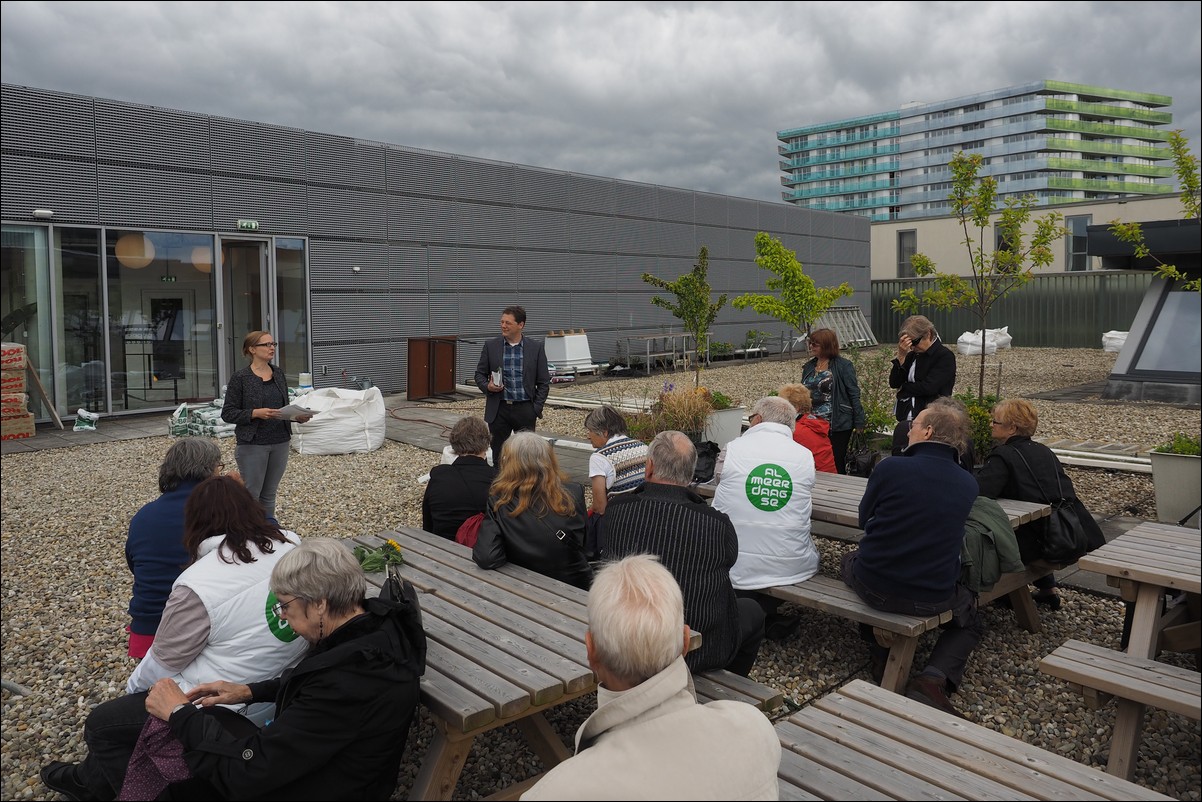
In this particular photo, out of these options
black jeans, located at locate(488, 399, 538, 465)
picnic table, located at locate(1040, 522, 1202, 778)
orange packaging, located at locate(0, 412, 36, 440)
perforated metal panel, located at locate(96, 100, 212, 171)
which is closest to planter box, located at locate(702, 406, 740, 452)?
black jeans, located at locate(488, 399, 538, 465)

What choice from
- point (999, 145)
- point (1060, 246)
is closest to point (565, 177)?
point (1060, 246)

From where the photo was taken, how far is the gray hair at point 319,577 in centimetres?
266

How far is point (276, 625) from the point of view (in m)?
2.98

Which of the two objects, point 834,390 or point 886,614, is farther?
point 834,390

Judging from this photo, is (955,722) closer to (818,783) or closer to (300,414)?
(818,783)

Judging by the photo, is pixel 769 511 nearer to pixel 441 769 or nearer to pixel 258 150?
pixel 441 769

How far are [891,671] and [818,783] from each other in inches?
67.5

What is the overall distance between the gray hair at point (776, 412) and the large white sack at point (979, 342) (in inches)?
936

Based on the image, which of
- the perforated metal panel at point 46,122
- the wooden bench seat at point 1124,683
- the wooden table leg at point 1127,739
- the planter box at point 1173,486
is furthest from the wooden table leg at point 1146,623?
the perforated metal panel at point 46,122

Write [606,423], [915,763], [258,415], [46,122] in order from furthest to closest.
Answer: [46,122]
[258,415]
[606,423]
[915,763]

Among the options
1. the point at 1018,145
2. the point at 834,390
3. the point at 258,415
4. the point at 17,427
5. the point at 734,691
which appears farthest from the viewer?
the point at 1018,145

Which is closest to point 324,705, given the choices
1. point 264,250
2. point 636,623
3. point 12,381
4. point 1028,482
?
point 636,623

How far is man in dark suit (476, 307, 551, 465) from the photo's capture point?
7305mm

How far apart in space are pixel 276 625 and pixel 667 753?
173cm
